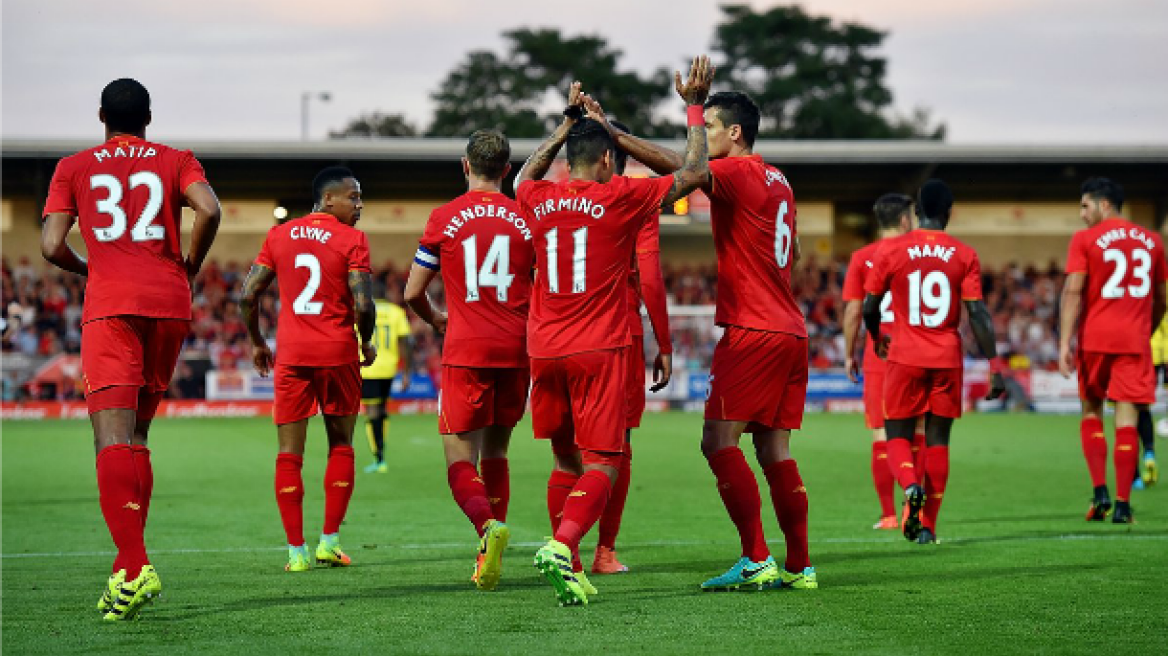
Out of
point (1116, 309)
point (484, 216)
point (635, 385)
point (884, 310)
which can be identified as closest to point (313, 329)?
point (484, 216)

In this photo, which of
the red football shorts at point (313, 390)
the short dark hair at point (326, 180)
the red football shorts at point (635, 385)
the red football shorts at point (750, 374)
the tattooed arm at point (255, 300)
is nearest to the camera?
the red football shorts at point (750, 374)

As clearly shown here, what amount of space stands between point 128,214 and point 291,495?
2.49 meters

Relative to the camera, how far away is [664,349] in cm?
811

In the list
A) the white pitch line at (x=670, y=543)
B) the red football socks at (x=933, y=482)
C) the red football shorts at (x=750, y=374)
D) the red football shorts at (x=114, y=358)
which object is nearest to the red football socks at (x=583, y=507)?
the red football shorts at (x=750, y=374)

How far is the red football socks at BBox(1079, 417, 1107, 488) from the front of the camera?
11.9 metres

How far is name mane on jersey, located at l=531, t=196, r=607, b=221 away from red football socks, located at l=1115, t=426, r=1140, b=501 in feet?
19.7

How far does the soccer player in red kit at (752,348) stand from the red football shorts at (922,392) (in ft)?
9.82

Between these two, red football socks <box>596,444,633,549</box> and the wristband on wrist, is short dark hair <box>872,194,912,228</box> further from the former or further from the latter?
the wristband on wrist

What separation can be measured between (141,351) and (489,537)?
1.82 m

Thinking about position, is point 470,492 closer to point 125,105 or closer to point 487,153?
point 487,153

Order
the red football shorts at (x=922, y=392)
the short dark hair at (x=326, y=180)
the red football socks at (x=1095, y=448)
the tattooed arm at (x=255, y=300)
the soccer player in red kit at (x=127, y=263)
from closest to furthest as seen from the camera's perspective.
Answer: the soccer player in red kit at (x=127, y=263) < the tattooed arm at (x=255, y=300) < the short dark hair at (x=326, y=180) < the red football shorts at (x=922, y=392) < the red football socks at (x=1095, y=448)

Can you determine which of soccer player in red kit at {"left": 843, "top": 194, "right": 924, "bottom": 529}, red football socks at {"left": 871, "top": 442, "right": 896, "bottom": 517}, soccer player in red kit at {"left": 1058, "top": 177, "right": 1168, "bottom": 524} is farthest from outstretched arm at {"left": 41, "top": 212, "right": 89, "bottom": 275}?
soccer player in red kit at {"left": 1058, "top": 177, "right": 1168, "bottom": 524}

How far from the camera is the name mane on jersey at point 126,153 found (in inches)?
282

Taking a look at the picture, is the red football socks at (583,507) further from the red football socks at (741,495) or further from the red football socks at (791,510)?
the red football socks at (791,510)
